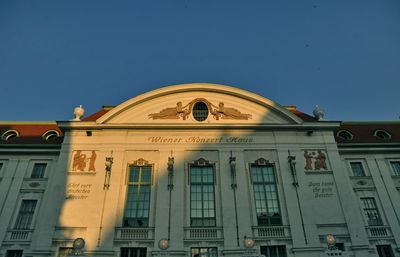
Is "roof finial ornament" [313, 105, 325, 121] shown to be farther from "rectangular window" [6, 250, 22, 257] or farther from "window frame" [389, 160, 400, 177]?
"rectangular window" [6, 250, 22, 257]

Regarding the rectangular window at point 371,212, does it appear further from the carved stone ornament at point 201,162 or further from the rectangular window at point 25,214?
the rectangular window at point 25,214

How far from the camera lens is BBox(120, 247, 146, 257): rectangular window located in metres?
21.7

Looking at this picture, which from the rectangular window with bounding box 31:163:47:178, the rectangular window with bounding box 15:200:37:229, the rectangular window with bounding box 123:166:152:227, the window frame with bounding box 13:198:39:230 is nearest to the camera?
the rectangular window with bounding box 123:166:152:227

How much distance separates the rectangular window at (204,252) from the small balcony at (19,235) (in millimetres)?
11910

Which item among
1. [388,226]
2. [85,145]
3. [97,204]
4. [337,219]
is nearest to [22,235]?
[97,204]

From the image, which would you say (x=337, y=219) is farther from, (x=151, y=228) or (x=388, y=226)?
(x=151, y=228)

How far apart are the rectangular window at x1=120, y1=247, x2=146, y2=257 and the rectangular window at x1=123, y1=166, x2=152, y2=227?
1.56 m

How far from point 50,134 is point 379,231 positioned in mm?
28408

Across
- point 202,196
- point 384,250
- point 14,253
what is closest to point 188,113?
point 202,196

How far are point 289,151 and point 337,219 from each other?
6.08 metres

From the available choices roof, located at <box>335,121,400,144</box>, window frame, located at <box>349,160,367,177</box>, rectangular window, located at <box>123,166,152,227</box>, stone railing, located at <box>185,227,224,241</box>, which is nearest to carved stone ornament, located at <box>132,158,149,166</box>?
rectangular window, located at <box>123,166,152,227</box>

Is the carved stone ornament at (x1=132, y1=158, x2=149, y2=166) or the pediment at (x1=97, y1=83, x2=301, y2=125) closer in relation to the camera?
the carved stone ornament at (x1=132, y1=158, x2=149, y2=166)

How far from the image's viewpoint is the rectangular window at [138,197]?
23.0m

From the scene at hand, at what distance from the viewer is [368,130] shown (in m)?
30.8
